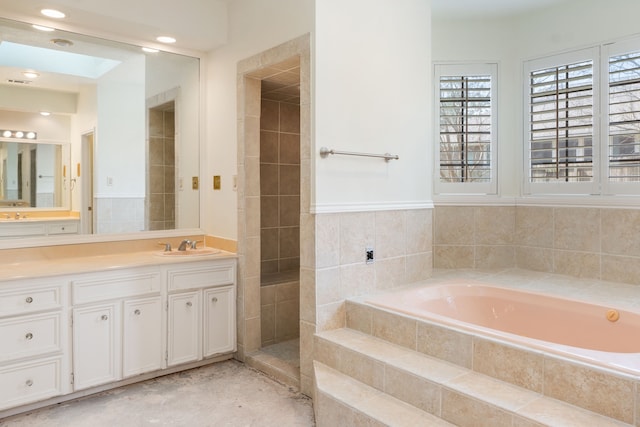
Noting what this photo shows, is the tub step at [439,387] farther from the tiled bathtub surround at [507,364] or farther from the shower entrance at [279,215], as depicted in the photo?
the shower entrance at [279,215]

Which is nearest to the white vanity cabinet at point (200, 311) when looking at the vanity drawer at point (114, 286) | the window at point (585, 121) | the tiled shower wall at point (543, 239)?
the vanity drawer at point (114, 286)

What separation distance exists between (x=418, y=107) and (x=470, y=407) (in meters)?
2.08

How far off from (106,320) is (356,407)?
1561 millimetres

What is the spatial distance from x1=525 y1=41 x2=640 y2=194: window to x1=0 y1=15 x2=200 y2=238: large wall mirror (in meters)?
2.76

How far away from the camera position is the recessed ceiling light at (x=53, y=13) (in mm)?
2701

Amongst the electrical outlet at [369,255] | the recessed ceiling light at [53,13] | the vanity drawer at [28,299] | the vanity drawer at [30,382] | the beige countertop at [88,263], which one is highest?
the recessed ceiling light at [53,13]

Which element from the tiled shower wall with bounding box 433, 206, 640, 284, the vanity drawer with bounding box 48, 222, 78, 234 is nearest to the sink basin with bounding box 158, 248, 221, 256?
the vanity drawer with bounding box 48, 222, 78, 234

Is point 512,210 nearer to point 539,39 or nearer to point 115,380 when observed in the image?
point 539,39

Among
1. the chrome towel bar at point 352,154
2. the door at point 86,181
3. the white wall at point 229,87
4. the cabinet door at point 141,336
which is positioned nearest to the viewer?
the chrome towel bar at point 352,154

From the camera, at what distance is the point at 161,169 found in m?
3.42

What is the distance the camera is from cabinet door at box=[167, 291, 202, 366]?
9.62 feet

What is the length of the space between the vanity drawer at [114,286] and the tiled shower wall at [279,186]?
1.30 m

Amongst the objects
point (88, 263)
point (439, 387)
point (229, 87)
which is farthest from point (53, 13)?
point (439, 387)

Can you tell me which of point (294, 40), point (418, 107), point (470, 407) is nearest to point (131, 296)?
point (294, 40)
